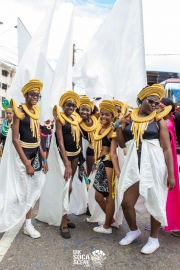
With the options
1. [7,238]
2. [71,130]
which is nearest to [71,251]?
[7,238]

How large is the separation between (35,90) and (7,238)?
1.84m

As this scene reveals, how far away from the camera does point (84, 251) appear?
10.2 feet

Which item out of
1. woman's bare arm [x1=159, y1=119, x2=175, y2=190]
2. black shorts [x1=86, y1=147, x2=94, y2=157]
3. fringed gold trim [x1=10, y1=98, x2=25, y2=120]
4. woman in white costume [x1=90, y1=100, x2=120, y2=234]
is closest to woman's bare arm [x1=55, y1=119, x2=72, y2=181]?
woman in white costume [x1=90, y1=100, x2=120, y2=234]

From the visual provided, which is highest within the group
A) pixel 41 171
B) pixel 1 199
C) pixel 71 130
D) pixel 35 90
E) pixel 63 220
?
pixel 35 90

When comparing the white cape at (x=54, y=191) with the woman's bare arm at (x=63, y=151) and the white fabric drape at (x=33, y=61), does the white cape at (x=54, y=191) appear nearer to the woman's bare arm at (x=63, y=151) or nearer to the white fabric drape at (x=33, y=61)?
the woman's bare arm at (x=63, y=151)

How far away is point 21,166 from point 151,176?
1.57m

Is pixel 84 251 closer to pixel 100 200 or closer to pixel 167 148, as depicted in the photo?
pixel 100 200

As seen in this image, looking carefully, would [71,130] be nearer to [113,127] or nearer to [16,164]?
[113,127]

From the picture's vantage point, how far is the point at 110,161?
11.6ft

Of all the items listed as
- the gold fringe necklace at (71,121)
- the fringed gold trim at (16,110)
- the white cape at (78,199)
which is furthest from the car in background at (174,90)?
the fringed gold trim at (16,110)

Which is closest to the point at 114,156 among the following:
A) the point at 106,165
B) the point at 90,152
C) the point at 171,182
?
the point at 106,165

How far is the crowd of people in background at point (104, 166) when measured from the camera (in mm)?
3076

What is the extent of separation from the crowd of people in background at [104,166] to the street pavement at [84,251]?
11cm

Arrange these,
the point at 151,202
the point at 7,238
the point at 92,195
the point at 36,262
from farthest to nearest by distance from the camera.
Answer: the point at 92,195 < the point at 7,238 < the point at 151,202 < the point at 36,262
